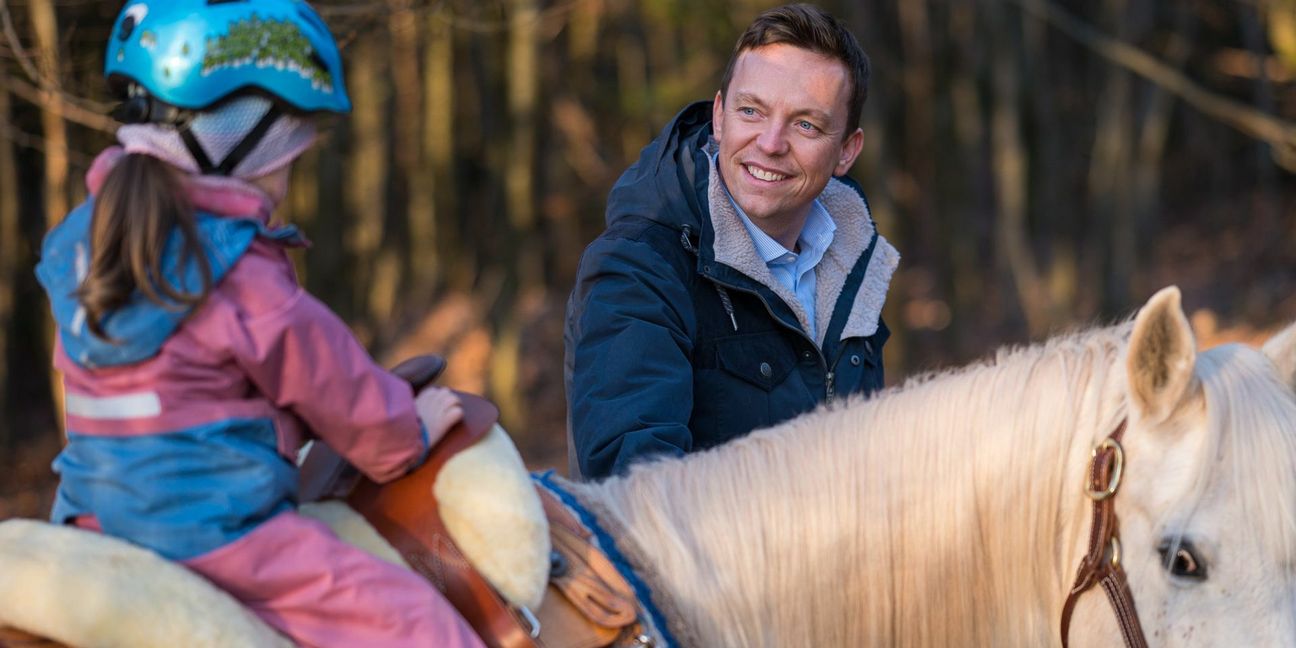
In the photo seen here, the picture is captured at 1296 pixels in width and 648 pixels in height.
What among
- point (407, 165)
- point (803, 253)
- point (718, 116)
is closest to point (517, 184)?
point (407, 165)

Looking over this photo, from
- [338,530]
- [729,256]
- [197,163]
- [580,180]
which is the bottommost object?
[580,180]

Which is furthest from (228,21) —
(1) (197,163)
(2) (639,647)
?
(2) (639,647)

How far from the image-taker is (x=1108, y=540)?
2510 millimetres

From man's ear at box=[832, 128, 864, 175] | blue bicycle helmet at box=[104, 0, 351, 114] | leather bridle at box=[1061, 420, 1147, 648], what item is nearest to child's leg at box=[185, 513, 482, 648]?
blue bicycle helmet at box=[104, 0, 351, 114]

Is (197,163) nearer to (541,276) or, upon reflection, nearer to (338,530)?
(338,530)

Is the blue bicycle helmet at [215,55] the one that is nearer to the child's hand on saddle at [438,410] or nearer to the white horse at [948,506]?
the child's hand on saddle at [438,410]

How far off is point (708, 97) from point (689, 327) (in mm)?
12233

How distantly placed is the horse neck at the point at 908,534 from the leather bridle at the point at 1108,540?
8 centimetres

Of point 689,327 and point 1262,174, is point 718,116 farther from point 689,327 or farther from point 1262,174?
point 1262,174

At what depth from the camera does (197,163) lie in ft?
7.89

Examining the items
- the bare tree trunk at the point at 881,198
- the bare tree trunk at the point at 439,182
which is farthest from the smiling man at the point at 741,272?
the bare tree trunk at the point at 439,182

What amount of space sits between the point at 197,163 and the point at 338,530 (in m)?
0.71

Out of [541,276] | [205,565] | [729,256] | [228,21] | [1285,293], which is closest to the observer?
A: [205,565]

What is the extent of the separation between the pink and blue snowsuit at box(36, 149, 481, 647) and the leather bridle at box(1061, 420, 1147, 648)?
1.17 m
